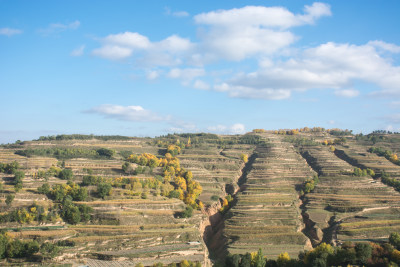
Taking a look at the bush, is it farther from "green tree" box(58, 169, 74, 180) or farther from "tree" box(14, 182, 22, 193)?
"tree" box(14, 182, 22, 193)

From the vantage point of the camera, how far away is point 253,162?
129m

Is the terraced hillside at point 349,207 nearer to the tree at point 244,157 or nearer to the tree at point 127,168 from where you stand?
the tree at point 244,157

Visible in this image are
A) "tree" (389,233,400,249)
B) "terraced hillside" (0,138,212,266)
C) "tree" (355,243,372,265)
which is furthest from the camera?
"terraced hillside" (0,138,212,266)

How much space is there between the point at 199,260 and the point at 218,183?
44.8 meters

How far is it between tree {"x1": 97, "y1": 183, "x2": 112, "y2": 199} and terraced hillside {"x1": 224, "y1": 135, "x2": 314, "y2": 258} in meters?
29.4

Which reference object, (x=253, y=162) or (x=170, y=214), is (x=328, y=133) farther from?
(x=170, y=214)

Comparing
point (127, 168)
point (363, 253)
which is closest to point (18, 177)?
point (127, 168)

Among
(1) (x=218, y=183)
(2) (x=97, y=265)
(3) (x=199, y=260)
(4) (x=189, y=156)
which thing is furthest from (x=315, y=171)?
(2) (x=97, y=265)

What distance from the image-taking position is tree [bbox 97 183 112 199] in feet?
271

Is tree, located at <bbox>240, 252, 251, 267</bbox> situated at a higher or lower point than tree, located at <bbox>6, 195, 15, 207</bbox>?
lower

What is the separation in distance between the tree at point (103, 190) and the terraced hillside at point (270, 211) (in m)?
29.4

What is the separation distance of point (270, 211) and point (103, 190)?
40603 millimetres

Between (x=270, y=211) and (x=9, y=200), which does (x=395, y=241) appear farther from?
(x=9, y=200)

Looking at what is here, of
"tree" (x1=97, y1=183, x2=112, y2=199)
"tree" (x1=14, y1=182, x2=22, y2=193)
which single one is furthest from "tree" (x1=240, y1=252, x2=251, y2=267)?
"tree" (x1=14, y1=182, x2=22, y2=193)
